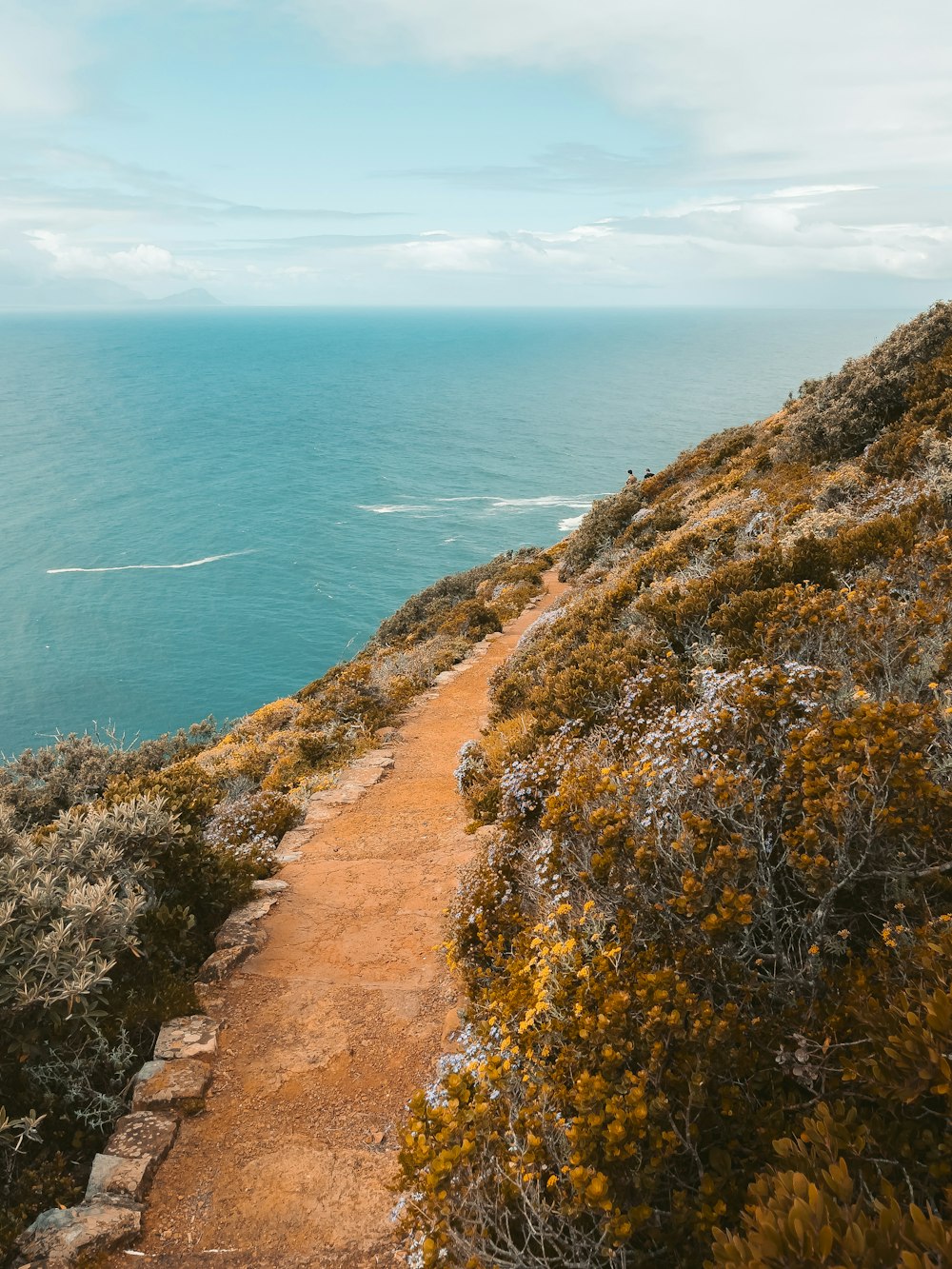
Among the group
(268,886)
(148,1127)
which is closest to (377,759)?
(268,886)

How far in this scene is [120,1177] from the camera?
5074 millimetres

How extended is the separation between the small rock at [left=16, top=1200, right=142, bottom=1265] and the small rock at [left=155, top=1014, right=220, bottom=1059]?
4.27ft

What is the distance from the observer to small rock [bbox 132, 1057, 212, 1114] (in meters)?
5.71

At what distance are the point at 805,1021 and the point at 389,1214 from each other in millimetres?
3005

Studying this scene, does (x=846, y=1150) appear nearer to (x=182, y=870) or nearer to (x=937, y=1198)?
(x=937, y=1198)

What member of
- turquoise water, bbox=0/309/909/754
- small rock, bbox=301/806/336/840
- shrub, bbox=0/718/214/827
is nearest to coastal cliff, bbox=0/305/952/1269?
small rock, bbox=301/806/336/840

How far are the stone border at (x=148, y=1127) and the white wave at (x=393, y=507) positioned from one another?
267 feet

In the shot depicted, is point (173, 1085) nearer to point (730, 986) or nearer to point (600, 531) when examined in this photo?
point (730, 986)

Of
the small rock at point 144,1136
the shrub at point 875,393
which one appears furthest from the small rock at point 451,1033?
the shrub at point 875,393

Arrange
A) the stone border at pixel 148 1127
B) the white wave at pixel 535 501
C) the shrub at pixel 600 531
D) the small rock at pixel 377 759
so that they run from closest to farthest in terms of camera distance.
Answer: the stone border at pixel 148 1127
the small rock at pixel 377 759
the shrub at pixel 600 531
the white wave at pixel 535 501

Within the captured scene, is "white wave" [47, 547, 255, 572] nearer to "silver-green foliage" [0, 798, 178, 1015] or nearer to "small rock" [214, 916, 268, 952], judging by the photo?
"silver-green foliage" [0, 798, 178, 1015]

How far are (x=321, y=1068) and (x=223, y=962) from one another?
1.73 metres

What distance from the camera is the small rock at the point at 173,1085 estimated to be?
5.71 metres

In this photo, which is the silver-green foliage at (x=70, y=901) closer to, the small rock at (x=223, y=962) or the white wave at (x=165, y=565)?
the small rock at (x=223, y=962)
